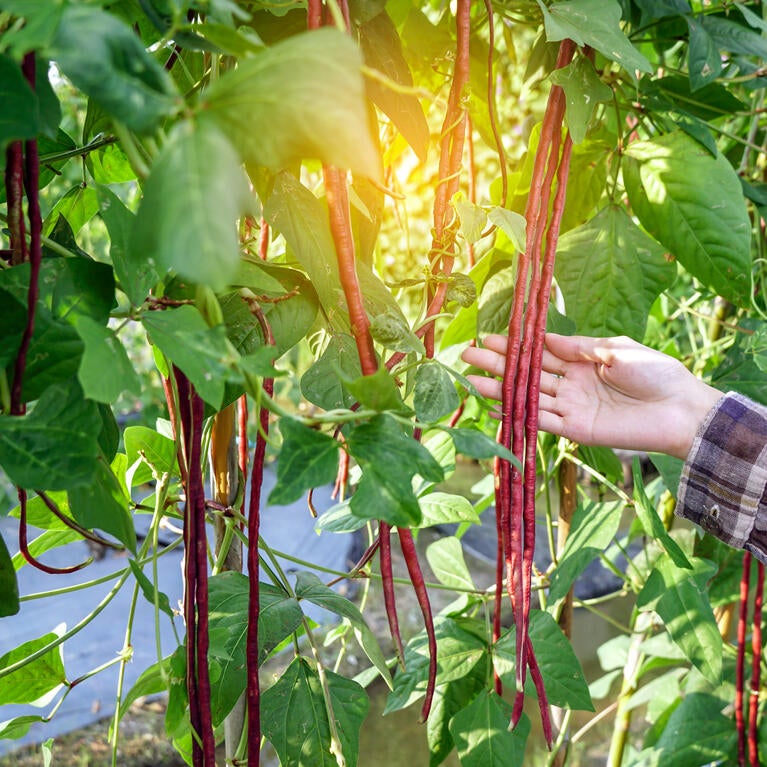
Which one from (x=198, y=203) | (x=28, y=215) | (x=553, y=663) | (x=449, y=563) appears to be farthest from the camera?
(x=449, y=563)

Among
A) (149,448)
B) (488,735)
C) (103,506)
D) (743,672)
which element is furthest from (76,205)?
(743,672)

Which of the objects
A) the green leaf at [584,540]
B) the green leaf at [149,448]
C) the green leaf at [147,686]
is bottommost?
the green leaf at [584,540]

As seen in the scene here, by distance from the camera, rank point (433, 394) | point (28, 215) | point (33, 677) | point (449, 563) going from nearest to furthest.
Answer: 1. point (28, 215)
2. point (433, 394)
3. point (33, 677)
4. point (449, 563)

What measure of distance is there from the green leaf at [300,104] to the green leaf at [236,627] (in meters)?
0.32

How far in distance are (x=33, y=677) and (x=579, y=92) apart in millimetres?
515

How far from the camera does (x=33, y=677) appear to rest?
536mm

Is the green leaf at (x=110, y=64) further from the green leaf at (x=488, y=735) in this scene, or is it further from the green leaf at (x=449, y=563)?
the green leaf at (x=449, y=563)

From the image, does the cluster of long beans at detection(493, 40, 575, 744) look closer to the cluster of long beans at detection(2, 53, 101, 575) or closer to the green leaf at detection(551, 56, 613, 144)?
the green leaf at detection(551, 56, 613, 144)

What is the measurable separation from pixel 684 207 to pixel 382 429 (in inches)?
14.9

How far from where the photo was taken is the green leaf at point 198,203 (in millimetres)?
206

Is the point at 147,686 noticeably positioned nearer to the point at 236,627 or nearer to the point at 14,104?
the point at 236,627

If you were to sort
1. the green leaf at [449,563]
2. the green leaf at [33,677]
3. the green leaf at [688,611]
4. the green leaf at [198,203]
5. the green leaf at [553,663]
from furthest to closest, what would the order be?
the green leaf at [449,563], the green leaf at [688,611], the green leaf at [553,663], the green leaf at [33,677], the green leaf at [198,203]

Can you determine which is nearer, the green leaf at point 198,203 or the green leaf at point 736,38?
the green leaf at point 198,203

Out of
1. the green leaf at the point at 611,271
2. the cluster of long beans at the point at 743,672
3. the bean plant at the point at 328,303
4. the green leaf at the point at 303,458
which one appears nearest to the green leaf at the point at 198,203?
the bean plant at the point at 328,303
